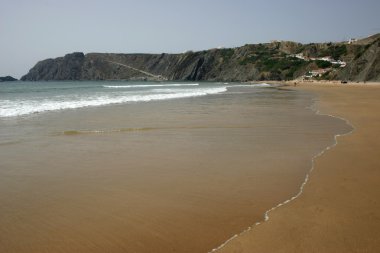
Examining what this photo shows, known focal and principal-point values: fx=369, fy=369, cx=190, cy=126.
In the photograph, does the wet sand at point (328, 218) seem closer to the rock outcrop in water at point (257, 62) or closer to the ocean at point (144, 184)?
the ocean at point (144, 184)

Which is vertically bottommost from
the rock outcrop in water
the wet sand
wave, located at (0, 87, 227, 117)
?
the wet sand

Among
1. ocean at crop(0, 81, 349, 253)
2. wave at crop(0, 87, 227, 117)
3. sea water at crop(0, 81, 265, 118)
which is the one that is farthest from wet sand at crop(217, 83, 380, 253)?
wave at crop(0, 87, 227, 117)

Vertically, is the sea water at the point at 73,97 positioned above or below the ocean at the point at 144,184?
above

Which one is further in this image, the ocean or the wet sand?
the ocean

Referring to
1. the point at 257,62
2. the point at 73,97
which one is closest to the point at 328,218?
the point at 73,97

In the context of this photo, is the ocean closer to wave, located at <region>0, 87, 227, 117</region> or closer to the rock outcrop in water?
wave, located at <region>0, 87, 227, 117</region>

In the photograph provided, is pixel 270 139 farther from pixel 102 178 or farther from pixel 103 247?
pixel 103 247

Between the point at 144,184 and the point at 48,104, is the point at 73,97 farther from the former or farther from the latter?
the point at 144,184

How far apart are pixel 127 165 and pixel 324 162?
13.0ft

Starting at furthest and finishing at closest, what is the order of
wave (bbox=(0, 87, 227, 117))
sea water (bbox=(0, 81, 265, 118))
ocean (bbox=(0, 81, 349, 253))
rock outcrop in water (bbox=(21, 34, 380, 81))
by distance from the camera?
rock outcrop in water (bbox=(21, 34, 380, 81))
sea water (bbox=(0, 81, 265, 118))
wave (bbox=(0, 87, 227, 117))
ocean (bbox=(0, 81, 349, 253))

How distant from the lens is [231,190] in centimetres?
575

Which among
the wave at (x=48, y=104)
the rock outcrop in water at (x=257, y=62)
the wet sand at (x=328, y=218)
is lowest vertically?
the wet sand at (x=328, y=218)

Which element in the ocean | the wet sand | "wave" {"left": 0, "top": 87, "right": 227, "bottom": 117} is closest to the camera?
the wet sand

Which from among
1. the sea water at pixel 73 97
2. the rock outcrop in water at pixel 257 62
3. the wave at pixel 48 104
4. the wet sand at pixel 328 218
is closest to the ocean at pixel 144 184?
the wet sand at pixel 328 218
